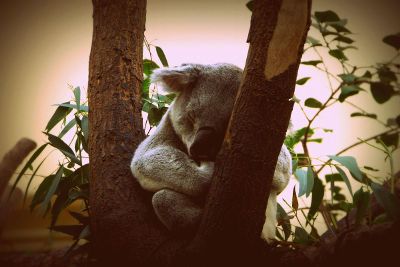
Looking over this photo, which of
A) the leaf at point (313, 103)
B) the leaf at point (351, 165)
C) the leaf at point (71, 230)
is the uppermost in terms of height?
the leaf at point (313, 103)

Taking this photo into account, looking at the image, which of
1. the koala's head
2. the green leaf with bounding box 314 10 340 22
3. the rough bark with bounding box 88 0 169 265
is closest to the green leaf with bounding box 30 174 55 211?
the rough bark with bounding box 88 0 169 265

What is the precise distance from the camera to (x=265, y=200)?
1.46m

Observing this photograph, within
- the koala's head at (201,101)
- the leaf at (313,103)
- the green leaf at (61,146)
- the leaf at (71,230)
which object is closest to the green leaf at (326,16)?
the leaf at (313,103)

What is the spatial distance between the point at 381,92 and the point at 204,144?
4.93 ft

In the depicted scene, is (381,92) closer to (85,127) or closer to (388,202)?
(388,202)

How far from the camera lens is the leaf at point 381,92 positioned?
2.58 m

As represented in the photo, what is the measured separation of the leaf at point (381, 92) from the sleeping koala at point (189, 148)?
3.26 ft

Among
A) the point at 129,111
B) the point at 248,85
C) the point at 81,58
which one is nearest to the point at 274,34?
the point at 248,85

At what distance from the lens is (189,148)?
1.83 meters

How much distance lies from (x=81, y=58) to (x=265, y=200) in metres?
3.09

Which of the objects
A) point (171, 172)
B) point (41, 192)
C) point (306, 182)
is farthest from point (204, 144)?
point (41, 192)

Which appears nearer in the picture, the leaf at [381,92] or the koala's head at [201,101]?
the koala's head at [201,101]

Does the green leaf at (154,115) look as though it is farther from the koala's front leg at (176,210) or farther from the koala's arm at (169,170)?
the koala's front leg at (176,210)

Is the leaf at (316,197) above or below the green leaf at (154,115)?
below
